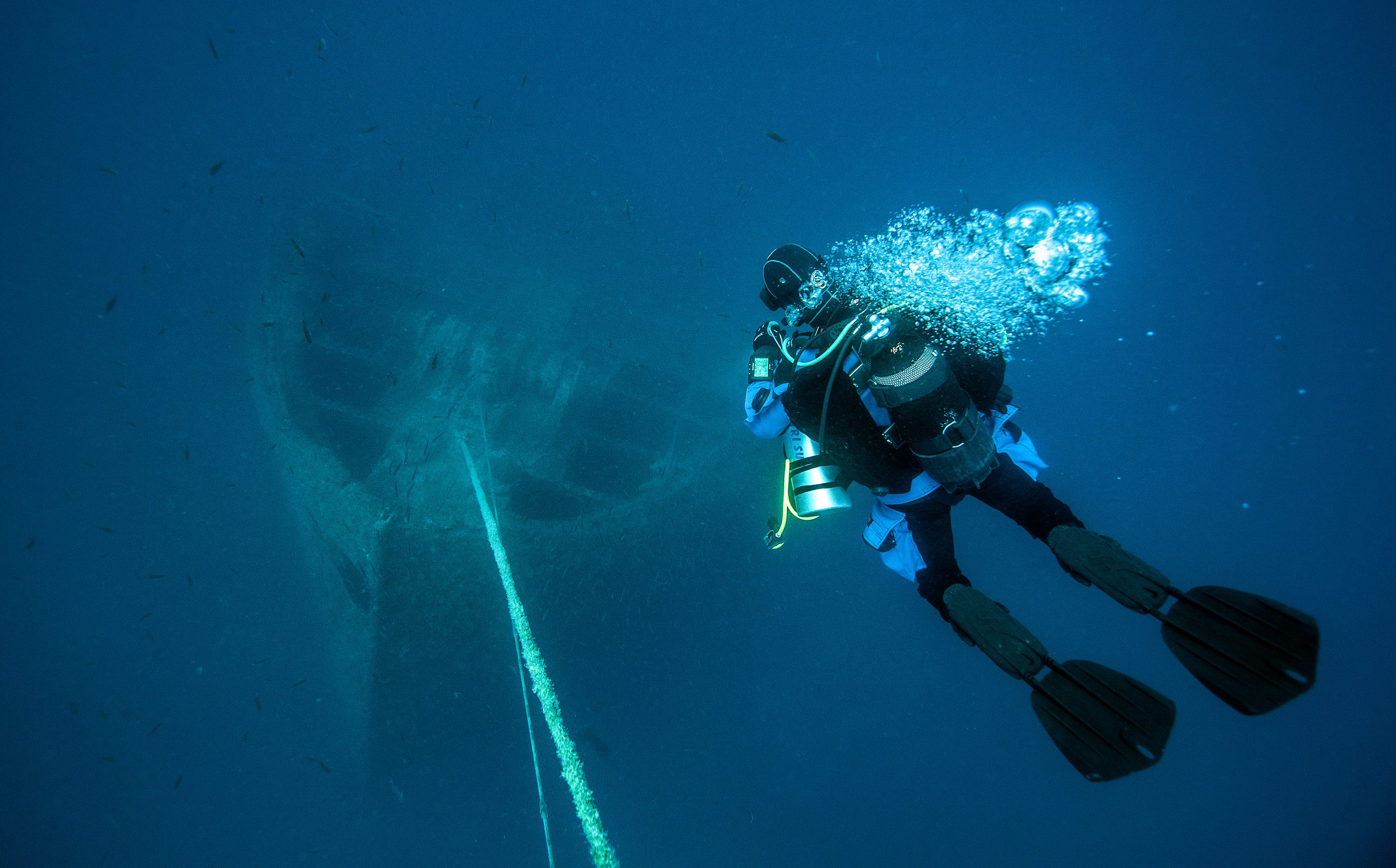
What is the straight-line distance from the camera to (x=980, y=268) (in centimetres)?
373

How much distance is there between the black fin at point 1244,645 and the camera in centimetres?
175

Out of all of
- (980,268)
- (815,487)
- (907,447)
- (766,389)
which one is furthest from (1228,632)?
(980,268)

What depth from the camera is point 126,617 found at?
5.12 m

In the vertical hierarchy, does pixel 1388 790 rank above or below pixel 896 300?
below

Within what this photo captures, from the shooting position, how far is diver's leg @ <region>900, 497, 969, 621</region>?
2.77 meters

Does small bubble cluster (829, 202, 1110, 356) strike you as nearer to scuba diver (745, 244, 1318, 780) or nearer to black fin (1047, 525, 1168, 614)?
scuba diver (745, 244, 1318, 780)

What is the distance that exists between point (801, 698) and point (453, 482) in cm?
454

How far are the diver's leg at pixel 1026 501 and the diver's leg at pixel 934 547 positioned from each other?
0.35 metres

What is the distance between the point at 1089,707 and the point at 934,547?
44.1 inches

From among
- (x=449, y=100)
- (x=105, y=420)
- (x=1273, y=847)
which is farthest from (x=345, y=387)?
(x=1273, y=847)

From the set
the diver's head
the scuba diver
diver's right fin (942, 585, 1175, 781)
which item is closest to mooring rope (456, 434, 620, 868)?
the scuba diver

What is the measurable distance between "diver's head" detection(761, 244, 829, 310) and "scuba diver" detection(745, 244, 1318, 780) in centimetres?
1

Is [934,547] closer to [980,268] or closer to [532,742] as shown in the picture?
[980,268]

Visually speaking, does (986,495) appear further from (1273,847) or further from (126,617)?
(126,617)
